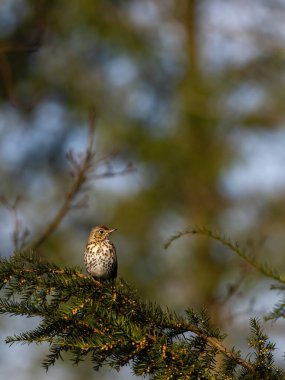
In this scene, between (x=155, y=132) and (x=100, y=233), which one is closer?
(x=100, y=233)

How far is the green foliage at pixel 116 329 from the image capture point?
6.72 ft

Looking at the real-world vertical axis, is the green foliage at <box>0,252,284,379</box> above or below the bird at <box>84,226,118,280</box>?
below

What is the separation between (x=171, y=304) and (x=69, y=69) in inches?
149

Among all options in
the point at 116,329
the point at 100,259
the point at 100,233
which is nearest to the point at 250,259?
the point at 116,329

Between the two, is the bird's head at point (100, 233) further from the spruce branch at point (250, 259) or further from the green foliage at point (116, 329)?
the spruce branch at point (250, 259)

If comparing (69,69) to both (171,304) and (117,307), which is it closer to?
(171,304)

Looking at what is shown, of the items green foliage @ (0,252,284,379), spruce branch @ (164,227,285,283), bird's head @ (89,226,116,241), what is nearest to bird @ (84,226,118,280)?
bird's head @ (89,226,116,241)

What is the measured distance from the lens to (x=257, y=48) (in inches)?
402

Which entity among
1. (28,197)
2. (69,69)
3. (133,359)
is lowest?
(133,359)

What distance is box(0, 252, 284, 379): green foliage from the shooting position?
2.05 m

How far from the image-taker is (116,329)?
212 cm

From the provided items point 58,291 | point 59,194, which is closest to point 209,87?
point 59,194

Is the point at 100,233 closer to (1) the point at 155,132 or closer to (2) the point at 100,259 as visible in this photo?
(2) the point at 100,259

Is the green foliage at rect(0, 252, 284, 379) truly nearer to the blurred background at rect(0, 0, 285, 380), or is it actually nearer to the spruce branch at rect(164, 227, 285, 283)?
the spruce branch at rect(164, 227, 285, 283)
